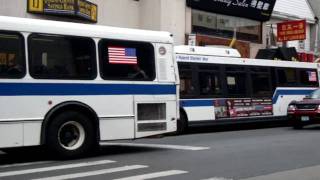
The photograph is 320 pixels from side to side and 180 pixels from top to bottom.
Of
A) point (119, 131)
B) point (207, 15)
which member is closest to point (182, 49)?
point (119, 131)

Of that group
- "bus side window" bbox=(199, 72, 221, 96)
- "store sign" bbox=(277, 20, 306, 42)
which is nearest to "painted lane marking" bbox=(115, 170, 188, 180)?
"bus side window" bbox=(199, 72, 221, 96)

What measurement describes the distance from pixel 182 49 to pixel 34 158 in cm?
817

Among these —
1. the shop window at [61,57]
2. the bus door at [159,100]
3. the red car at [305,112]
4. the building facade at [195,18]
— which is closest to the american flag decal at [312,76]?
the red car at [305,112]

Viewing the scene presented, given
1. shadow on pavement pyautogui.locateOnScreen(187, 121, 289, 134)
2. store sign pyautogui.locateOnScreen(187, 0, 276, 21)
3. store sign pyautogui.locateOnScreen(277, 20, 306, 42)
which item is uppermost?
store sign pyautogui.locateOnScreen(187, 0, 276, 21)

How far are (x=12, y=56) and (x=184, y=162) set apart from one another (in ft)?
12.8

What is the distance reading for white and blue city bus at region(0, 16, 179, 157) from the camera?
11102mm

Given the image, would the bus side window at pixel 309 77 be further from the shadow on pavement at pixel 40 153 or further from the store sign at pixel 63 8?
the shadow on pavement at pixel 40 153

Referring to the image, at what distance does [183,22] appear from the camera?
2867 cm

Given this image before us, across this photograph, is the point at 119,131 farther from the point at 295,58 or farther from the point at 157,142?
the point at 295,58

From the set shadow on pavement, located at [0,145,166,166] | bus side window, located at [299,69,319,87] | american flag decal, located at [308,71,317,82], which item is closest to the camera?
shadow on pavement, located at [0,145,166,166]

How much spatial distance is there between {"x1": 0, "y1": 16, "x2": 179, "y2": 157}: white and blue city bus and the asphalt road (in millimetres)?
591

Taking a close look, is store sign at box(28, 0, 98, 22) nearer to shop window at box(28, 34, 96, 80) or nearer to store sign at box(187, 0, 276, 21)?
store sign at box(187, 0, 276, 21)

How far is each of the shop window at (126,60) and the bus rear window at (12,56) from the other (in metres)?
1.79

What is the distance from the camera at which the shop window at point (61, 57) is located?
11.4 metres
